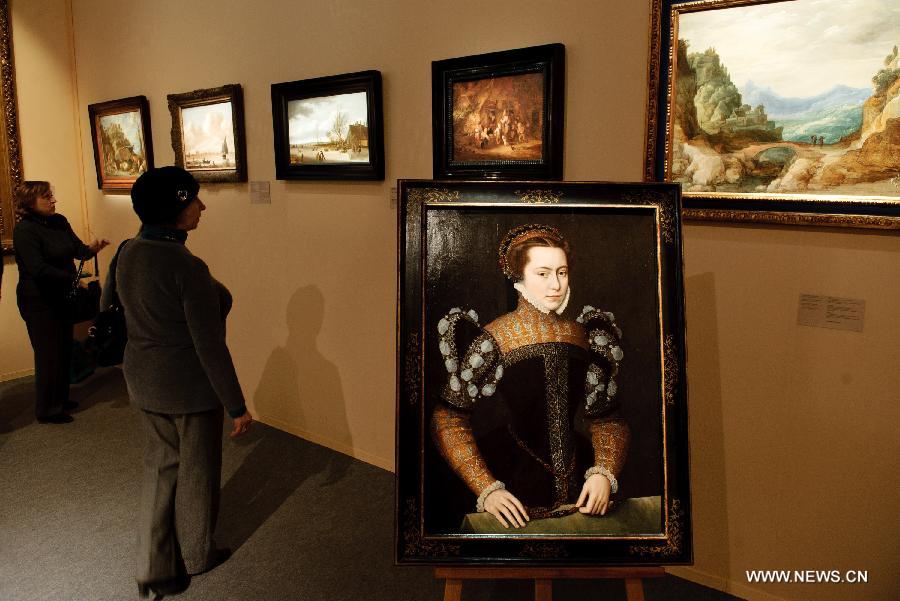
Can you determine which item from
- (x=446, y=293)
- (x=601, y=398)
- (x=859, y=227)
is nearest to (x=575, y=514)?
(x=601, y=398)

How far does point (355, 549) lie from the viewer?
311 cm

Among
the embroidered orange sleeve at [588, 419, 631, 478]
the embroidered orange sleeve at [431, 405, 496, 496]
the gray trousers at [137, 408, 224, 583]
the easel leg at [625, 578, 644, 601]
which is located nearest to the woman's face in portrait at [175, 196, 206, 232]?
the gray trousers at [137, 408, 224, 583]

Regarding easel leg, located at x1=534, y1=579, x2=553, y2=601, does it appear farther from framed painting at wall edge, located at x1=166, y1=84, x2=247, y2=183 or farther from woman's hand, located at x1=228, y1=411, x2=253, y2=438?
framed painting at wall edge, located at x1=166, y1=84, x2=247, y2=183

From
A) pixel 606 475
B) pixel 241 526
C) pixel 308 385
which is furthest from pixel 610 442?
pixel 308 385

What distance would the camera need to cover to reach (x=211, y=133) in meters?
4.59

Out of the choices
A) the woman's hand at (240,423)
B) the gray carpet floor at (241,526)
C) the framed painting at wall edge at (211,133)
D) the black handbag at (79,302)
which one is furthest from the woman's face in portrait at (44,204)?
the woman's hand at (240,423)

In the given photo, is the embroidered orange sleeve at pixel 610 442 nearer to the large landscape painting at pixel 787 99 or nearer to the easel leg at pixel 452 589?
the easel leg at pixel 452 589

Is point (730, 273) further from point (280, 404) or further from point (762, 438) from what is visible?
point (280, 404)

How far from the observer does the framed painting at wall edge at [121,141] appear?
5207mm

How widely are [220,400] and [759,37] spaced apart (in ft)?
8.58

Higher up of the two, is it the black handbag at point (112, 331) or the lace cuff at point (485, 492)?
the black handbag at point (112, 331)

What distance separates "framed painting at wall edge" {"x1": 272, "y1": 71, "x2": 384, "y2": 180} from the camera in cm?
362

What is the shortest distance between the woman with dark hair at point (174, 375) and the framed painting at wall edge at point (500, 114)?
4.28 ft

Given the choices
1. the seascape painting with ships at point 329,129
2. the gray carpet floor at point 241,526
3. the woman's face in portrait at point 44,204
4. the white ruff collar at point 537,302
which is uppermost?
the seascape painting with ships at point 329,129
